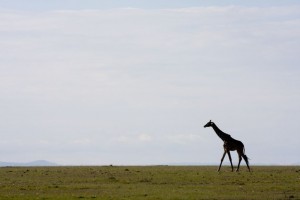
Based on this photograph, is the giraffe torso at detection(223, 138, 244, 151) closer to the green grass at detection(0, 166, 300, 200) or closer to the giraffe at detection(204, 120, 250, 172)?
the giraffe at detection(204, 120, 250, 172)

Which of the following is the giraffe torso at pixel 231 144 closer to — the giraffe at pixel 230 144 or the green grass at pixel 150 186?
the giraffe at pixel 230 144

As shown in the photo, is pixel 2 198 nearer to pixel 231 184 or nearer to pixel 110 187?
pixel 110 187

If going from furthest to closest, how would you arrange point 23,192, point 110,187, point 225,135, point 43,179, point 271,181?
point 225,135 < point 43,179 < point 271,181 < point 110,187 < point 23,192

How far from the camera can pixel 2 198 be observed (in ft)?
112

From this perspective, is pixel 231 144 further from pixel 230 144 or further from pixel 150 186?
pixel 150 186

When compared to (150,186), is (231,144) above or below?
above

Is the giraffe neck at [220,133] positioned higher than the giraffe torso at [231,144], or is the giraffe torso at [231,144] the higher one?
the giraffe neck at [220,133]

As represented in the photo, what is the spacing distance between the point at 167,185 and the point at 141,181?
12.1 feet

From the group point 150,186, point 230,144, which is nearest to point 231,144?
point 230,144

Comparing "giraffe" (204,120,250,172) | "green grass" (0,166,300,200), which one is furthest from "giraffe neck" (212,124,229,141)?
"green grass" (0,166,300,200)

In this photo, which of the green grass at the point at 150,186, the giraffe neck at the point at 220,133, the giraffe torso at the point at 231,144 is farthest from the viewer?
the giraffe neck at the point at 220,133

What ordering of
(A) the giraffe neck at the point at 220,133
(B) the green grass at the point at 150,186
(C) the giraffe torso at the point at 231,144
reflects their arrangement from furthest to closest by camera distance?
(A) the giraffe neck at the point at 220,133 < (C) the giraffe torso at the point at 231,144 < (B) the green grass at the point at 150,186

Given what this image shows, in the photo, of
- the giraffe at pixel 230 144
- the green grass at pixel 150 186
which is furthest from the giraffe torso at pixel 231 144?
the green grass at pixel 150 186


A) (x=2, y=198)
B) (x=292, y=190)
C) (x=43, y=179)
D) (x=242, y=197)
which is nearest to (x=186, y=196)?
(x=242, y=197)
